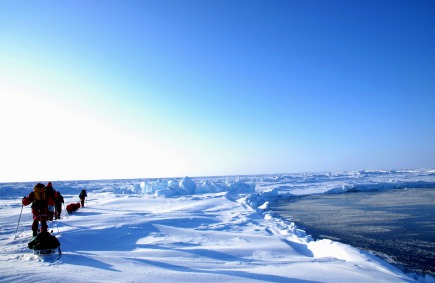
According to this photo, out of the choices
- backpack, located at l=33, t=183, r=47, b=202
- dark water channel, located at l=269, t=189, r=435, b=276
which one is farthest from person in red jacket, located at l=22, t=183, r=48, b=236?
dark water channel, located at l=269, t=189, r=435, b=276

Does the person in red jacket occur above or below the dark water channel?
above

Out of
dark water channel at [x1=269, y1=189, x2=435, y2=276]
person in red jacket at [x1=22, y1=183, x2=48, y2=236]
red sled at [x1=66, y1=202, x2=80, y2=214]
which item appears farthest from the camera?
red sled at [x1=66, y1=202, x2=80, y2=214]

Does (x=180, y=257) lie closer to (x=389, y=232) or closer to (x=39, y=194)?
(x=39, y=194)

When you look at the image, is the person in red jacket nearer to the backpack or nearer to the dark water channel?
the backpack

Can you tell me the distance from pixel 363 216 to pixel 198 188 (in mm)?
16549

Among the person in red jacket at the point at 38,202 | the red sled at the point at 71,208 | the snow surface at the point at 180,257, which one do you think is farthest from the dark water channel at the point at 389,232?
the red sled at the point at 71,208

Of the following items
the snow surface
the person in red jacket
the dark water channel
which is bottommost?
the dark water channel

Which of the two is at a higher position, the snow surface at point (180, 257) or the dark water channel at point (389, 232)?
the snow surface at point (180, 257)

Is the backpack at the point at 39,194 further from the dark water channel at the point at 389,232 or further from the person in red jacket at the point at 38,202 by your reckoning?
the dark water channel at the point at 389,232

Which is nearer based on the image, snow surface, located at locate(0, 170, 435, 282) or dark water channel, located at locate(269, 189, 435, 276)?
snow surface, located at locate(0, 170, 435, 282)

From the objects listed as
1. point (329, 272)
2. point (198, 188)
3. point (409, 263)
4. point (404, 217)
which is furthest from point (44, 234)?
point (198, 188)

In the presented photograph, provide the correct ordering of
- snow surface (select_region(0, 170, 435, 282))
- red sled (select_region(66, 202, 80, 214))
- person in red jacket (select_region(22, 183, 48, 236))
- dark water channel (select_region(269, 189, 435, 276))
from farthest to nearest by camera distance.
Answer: red sled (select_region(66, 202, 80, 214)) → dark water channel (select_region(269, 189, 435, 276)) → person in red jacket (select_region(22, 183, 48, 236)) → snow surface (select_region(0, 170, 435, 282))

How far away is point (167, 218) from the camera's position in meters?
8.56

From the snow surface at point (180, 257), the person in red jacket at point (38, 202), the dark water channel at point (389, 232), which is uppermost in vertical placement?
the person in red jacket at point (38, 202)
